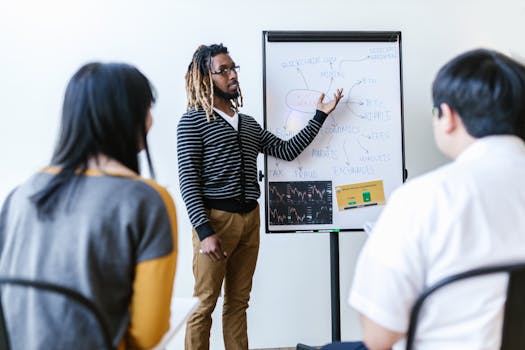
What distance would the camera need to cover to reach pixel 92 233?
0.88 metres

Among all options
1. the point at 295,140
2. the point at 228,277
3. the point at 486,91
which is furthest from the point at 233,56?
the point at 486,91

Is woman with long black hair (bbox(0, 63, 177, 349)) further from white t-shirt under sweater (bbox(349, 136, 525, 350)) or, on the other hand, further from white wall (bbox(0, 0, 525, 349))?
white wall (bbox(0, 0, 525, 349))

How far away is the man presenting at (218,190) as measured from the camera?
1917 millimetres

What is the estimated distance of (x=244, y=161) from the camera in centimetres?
200

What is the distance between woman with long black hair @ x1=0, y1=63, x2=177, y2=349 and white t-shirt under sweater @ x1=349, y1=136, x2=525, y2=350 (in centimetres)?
42

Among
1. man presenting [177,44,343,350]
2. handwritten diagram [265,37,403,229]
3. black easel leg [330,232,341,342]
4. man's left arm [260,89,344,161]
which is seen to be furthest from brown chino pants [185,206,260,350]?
black easel leg [330,232,341,342]

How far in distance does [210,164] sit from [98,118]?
0.99m

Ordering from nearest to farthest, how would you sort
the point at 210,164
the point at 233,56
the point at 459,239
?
the point at 459,239
the point at 210,164
the point at 233,56

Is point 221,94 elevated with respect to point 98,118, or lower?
elevated

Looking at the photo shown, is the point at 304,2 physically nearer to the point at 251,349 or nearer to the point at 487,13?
the point at 487,13

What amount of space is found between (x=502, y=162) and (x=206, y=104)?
1.32 metres

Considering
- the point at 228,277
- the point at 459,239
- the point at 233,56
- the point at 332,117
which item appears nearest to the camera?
the point at 459,239

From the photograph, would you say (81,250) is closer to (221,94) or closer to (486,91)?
(486,91)

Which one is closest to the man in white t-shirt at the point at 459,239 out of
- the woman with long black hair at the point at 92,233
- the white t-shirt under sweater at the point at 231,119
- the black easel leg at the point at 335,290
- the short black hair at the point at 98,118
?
the woman with long black hair at the point at 92,233
